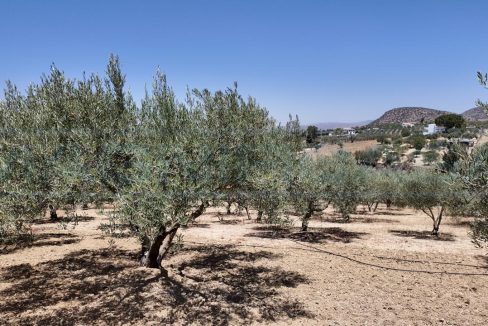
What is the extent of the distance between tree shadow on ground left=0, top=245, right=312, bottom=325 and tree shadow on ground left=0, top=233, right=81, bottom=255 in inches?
129

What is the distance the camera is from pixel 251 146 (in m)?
12.4

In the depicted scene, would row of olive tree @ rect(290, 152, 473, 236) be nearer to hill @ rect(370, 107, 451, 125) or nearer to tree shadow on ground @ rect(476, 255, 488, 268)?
tree shadow on ground @ rect(476, 255, 488, 268)

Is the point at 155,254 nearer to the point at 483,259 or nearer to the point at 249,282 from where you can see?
the point at 249,282

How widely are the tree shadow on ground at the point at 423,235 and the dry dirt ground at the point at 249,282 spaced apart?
1.24m

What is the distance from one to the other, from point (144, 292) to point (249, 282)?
12.3 ft

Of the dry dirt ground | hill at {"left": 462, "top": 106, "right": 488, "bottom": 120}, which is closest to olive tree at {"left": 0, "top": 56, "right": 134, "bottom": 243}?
the dry dirt ground

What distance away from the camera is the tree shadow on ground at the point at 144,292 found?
979 centimetres

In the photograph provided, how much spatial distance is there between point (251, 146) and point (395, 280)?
24.7 ft

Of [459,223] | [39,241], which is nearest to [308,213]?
[459,223]

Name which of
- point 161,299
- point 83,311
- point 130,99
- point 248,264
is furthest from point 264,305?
point 130,99

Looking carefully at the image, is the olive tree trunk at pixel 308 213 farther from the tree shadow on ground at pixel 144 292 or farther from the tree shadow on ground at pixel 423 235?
the tree shadow on ground at pixel 144 292

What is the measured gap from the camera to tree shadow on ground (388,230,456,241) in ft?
71.5

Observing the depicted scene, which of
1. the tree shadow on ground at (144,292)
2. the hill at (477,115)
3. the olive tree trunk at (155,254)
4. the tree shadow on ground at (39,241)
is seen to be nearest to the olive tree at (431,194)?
the hill at (477,115)

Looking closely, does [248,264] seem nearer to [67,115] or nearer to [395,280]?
[395,280]
